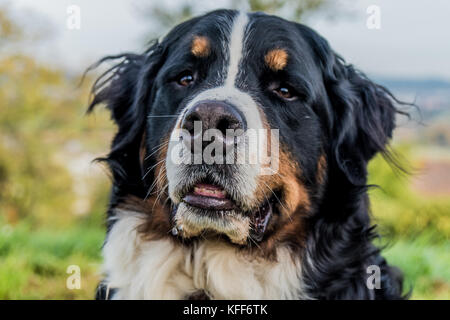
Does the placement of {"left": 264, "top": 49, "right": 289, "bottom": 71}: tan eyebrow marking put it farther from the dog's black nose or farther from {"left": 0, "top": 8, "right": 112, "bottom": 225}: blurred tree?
{"left": 0, "top": 8, "right": 112, "bottom": 225}: blurred tree

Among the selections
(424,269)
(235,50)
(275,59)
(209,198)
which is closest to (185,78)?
(235,50)

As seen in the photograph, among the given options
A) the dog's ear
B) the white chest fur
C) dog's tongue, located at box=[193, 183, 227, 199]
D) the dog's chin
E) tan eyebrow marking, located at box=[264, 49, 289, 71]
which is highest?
tan eyebrow marking, located at box=[264, 49, 289, 71]

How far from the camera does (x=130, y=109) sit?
3.82m

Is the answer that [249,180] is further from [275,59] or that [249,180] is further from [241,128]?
[275,59]

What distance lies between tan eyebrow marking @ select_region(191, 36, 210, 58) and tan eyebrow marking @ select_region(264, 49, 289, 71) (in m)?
0.36

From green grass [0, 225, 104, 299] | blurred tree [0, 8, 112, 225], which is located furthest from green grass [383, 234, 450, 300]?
blurred tree [0, 8, 112, 225]

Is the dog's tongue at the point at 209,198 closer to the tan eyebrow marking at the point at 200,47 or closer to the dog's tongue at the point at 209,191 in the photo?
the dog's tongue at the point at 209,191

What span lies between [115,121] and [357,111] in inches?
66.7

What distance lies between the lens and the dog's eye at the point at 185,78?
3361mm

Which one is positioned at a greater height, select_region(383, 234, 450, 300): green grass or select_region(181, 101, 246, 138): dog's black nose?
select_region(181, 101, 246, 138): dog's black nose

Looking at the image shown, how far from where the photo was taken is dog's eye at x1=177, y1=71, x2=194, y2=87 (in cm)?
336

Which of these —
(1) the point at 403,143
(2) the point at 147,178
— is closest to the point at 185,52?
(2) the point at 147,178

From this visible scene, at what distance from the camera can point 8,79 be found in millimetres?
15680

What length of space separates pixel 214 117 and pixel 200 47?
0.81 metres
